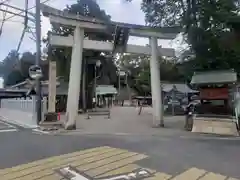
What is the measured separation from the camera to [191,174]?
196 inches

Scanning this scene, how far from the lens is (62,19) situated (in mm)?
11703

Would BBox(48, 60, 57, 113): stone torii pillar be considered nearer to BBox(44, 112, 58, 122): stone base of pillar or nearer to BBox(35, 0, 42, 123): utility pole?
BBox(44, 112, 58, 122): stone base of pillar

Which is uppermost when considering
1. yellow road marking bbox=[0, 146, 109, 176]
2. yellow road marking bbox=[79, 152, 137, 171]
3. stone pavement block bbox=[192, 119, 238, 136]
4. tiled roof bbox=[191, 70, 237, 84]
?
tiled roof bbox=[191, 70, 237, 84]

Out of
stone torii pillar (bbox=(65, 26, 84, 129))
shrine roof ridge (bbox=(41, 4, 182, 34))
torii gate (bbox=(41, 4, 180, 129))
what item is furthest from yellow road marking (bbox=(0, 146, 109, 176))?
shrine roof ridge (bbox=(41, 4, 182, 34))

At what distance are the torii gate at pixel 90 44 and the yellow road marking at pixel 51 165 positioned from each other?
5.40 metres

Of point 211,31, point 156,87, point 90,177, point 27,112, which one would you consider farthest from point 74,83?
point 90,177

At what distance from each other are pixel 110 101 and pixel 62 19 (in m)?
31.1

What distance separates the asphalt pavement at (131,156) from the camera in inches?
201

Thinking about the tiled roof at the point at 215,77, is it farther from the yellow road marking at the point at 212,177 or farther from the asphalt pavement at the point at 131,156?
the yellow road marking at the point at 212,177

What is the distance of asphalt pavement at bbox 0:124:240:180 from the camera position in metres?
5.11

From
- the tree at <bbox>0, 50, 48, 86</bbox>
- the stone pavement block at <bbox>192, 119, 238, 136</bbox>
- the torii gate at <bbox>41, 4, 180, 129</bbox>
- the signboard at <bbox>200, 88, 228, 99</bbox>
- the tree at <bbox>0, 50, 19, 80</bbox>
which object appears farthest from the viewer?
the tree at <bbox>0, 50, 19, 80</bbox>

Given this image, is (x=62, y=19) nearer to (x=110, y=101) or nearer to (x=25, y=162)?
(x=25, y=162)

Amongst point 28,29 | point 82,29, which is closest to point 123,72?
point 28,29

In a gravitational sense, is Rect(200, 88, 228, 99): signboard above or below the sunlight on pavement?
above
